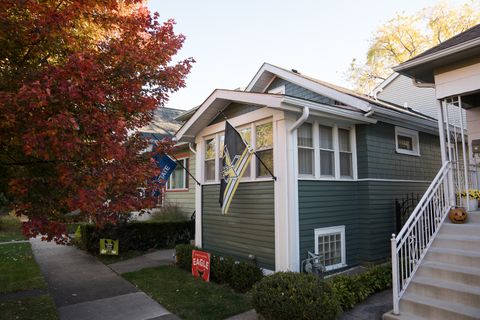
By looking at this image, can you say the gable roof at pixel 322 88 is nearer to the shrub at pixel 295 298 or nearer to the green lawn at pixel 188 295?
the shrub at pixel 295 298

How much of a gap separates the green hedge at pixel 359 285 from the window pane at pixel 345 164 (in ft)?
7.85

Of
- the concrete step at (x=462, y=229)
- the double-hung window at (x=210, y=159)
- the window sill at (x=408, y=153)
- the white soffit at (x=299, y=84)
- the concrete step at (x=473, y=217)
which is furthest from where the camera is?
the double-hung window at (x=210, y=159)

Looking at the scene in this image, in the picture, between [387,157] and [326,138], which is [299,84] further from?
[387,157]

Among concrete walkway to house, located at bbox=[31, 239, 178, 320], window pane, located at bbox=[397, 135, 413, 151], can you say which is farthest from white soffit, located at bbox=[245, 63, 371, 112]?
concrete walkway to house, located at bbox=[31, 239, 178, 320]

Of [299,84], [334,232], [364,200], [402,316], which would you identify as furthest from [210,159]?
[402,316]

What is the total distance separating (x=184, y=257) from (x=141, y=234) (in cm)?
353

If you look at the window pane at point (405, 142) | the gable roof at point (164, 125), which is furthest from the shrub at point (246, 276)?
the gable roof at point (164, 125)

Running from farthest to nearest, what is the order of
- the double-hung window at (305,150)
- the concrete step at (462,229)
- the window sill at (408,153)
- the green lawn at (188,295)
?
the window sill at (408,153)
the double-hung window at (305,150)
the green lawn at (188,295)
the concrete step at (462,229)

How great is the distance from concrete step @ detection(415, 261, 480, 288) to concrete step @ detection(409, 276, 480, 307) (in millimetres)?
63

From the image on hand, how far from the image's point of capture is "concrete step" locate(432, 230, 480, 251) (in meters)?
5.27

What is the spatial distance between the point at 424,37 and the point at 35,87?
2882 centimetres

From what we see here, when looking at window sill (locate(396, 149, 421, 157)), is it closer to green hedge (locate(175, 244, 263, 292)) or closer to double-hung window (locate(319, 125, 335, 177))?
double-hung window (locate(319, 125, 335, 177))

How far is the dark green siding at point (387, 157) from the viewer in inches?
334

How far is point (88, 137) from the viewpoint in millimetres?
4305
